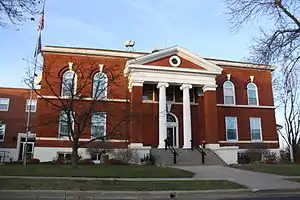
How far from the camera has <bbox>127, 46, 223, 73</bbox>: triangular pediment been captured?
94.6ft

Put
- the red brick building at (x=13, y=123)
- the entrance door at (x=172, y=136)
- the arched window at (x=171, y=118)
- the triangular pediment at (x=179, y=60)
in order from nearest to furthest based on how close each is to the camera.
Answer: the triangular pediment at (x=179, y=60) → the entrance door at (x=172, y=136) → the arched window at (x=171, y=118) → the red brick building at (x=13, y=123)

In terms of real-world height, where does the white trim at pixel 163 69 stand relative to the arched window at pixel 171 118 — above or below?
above

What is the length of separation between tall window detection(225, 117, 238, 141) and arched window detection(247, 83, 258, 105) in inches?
112

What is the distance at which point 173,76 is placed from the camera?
2880 cm

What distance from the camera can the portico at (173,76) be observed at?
27766 millimetres

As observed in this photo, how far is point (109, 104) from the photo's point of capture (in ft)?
95.8

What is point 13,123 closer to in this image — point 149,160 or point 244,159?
point 149,160

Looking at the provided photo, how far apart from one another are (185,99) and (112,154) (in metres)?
7.90

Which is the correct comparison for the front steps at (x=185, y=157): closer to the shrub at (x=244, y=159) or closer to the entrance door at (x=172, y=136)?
the shrub at (x=244, y=159)

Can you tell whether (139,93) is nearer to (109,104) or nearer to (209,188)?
(109,104)

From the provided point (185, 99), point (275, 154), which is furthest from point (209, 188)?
point (275, 154)

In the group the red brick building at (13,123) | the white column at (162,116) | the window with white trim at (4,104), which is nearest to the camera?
the white column at (162,116)

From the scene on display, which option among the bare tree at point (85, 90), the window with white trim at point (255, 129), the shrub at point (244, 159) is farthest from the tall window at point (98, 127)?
the window with white trim at point (255, 129)

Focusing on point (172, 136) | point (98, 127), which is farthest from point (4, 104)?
point (172, 136)
